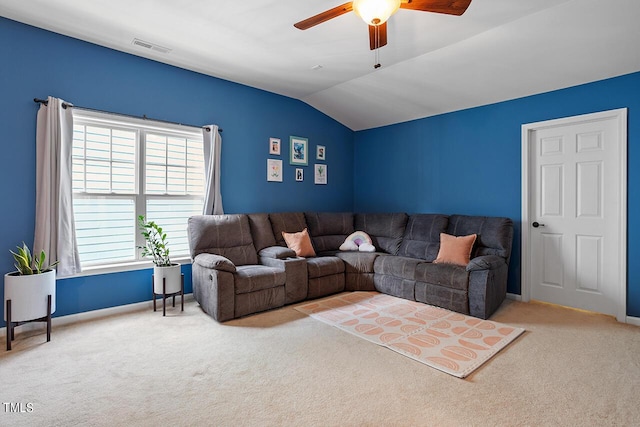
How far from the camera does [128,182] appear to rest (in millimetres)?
3645

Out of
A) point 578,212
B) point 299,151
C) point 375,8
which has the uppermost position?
point 375,8

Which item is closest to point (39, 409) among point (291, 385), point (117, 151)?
point (291, 385)

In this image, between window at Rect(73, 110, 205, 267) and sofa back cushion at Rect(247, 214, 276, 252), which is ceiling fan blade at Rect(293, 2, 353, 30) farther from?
sofa back cushion at Rect(247, 214, 276, 252)

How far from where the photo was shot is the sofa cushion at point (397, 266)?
156 inches

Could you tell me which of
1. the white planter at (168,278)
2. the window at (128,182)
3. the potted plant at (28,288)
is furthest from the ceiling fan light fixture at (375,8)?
the potted plant at (28,288)

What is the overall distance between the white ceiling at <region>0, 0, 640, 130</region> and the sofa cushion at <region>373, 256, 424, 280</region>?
7.12ft

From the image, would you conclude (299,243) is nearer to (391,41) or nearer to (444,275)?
(444,275)

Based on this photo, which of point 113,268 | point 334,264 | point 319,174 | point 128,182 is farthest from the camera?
point 319,174

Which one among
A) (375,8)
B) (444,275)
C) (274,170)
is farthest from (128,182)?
(444,275)

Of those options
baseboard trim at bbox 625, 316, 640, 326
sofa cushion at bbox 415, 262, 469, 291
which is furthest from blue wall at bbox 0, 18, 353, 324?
baseboard trim at bbox 625, 316, 640, 326

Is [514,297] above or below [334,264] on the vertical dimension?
below

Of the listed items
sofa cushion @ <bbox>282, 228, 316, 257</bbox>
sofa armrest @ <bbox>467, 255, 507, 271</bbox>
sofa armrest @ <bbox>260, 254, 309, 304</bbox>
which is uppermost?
sofa cushion @ <bbox>282, 228, 316, 257</bbox>

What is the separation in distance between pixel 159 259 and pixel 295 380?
7.54 feet

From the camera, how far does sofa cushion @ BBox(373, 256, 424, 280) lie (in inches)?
156
